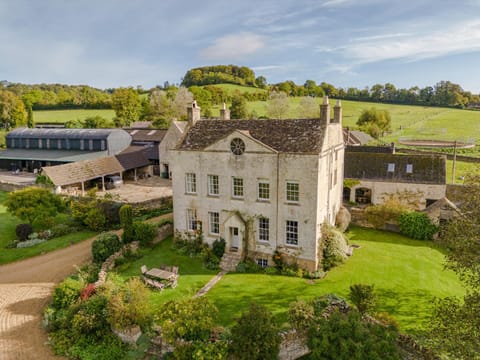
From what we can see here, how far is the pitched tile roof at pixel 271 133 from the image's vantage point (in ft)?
81.5

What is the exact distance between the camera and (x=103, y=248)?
1069 inches

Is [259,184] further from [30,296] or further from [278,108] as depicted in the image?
[278,108]

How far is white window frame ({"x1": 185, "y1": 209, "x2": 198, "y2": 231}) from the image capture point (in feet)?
96.0

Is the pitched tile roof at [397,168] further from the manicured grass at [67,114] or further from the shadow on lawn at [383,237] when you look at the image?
the manicured grass at [67,114]

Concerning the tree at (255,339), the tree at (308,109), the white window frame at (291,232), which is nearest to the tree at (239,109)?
the tree at (308,109)

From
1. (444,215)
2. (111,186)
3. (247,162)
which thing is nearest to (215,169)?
(247,162)

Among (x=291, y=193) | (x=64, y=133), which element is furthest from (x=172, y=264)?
(x=64, y=133)

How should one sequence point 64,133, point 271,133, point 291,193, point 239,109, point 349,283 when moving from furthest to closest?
point 239,109, point 64,133, point 271,133, point 291,193, point 349,283

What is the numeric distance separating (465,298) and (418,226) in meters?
19.8

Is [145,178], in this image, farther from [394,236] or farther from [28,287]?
[394,236]

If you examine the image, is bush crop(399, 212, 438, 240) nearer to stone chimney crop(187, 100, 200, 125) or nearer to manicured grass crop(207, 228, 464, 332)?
manicured grass crop(207, 228, 464, 332)

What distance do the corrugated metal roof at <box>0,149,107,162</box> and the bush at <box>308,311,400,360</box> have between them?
176 feet

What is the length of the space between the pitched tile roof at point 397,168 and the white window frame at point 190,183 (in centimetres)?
2202

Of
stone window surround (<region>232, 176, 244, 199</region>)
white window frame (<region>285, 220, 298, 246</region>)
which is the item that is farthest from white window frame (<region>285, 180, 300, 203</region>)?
stone window surround (<region>232, 176, 244, 199</region>)
